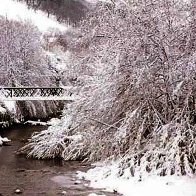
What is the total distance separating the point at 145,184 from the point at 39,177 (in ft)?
11.3

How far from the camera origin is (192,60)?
1182cm

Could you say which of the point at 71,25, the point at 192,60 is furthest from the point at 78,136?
the point at 71,25

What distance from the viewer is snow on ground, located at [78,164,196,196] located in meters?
11.5

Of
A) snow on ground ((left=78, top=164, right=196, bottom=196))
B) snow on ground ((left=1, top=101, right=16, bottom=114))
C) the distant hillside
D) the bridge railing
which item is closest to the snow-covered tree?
snow on ground ((left=1, top=101, right=16, bottom=114))

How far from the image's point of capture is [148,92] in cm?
1346

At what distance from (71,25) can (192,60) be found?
4661 cm

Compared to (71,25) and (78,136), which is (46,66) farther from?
(71,25)

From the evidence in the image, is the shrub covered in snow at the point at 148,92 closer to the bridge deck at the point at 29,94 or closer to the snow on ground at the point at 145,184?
the snow on ground at the point at 145,184

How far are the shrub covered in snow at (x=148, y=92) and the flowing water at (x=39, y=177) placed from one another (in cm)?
103

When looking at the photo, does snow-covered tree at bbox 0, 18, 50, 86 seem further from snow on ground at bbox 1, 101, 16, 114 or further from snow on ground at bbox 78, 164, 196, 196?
snow on ground at bbox 78, 164, 196, 196

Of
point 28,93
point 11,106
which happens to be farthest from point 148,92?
point 11,106

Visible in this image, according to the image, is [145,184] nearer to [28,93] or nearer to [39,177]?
[39,177]

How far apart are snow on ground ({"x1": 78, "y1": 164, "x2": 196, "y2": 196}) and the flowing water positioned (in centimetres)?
42

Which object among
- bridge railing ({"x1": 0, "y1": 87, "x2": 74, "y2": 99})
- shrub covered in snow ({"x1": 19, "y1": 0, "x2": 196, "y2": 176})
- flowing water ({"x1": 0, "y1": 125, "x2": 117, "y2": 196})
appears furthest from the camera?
bridge railing ({"x1": 0, "y1": 87, "x2": 74, "y2": 99})
